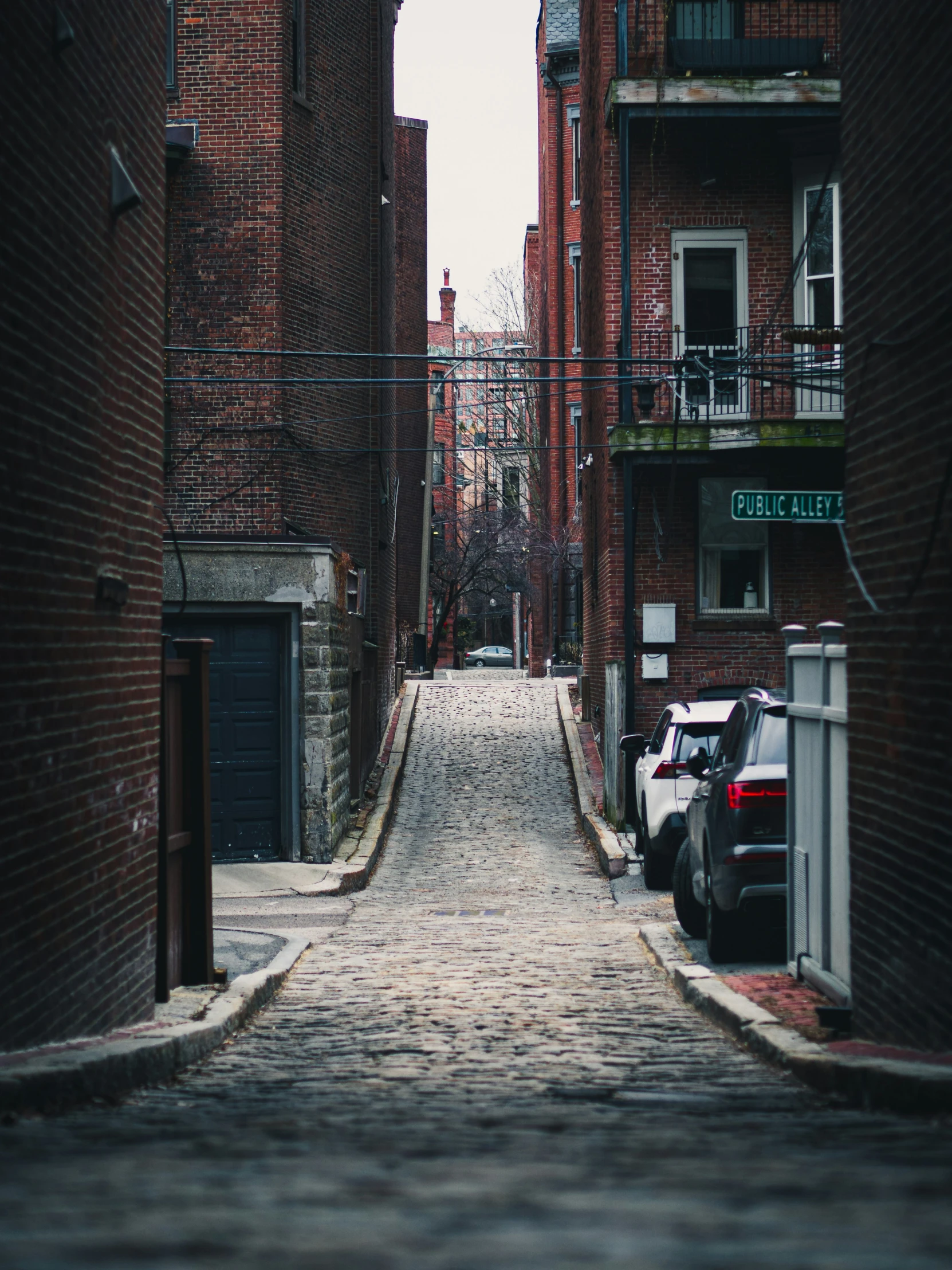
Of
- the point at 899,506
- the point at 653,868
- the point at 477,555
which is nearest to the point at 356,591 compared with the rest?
the point at 653,868

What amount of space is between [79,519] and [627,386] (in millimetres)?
13363

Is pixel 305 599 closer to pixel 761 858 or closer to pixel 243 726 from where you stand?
pixel 243 726

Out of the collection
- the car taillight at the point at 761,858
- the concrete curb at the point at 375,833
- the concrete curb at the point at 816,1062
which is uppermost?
the car taillight at the point at 761,858

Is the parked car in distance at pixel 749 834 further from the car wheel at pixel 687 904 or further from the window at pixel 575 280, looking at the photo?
the window at pixel 575 280

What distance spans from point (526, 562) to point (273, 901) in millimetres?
33397

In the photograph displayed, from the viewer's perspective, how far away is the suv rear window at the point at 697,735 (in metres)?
14.0

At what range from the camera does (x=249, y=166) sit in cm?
1961

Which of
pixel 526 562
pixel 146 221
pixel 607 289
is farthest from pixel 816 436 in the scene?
pixel 526 562

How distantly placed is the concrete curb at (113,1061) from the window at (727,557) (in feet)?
41.3

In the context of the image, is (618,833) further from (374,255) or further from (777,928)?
(374,255)

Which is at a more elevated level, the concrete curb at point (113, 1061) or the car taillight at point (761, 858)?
the car taillight at point (761, 858)

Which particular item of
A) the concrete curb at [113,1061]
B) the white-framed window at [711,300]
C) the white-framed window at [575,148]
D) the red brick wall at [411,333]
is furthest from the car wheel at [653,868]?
the white-framed window at [575,148]

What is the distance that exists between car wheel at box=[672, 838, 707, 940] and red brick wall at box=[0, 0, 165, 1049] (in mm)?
4784

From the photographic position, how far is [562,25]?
34.5 m
